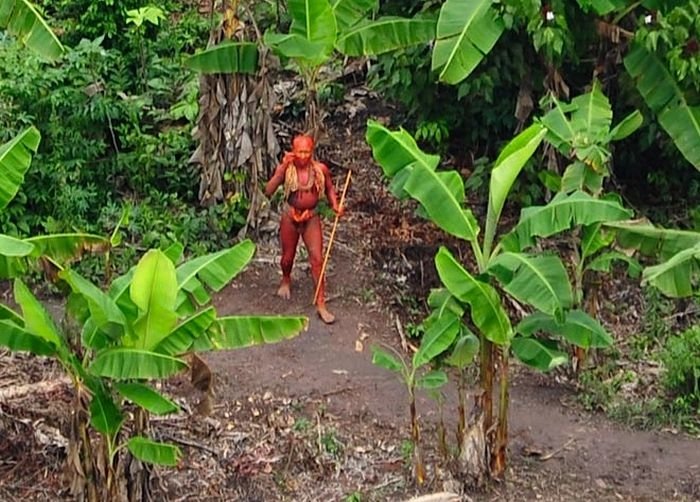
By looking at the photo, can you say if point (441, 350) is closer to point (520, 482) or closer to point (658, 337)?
point (520, 482)

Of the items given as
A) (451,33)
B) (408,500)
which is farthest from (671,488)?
(451,33)

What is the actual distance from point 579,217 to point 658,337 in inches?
115

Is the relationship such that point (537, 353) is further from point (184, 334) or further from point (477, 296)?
point (184, 334)

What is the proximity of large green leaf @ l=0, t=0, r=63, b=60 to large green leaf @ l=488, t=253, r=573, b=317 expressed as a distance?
3643 millimetres

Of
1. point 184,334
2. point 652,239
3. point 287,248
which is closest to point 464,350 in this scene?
point 652,239

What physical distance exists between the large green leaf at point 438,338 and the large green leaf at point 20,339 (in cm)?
207

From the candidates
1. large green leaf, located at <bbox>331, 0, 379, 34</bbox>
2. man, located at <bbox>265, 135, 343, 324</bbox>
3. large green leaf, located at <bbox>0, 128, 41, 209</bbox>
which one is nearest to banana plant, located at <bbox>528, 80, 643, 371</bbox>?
large green leaf, located at <bbox>331, 0, 379, 34</bbox>

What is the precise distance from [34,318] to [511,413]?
368cm

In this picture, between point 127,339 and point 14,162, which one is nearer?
point 127,339

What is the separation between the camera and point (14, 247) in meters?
6.26

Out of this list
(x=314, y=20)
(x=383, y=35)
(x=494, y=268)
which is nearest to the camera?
(x=494, y=268)

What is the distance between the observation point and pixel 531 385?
912 cm

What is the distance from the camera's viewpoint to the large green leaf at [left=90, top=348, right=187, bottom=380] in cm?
631

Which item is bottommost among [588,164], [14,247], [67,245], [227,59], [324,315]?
[324,315]
